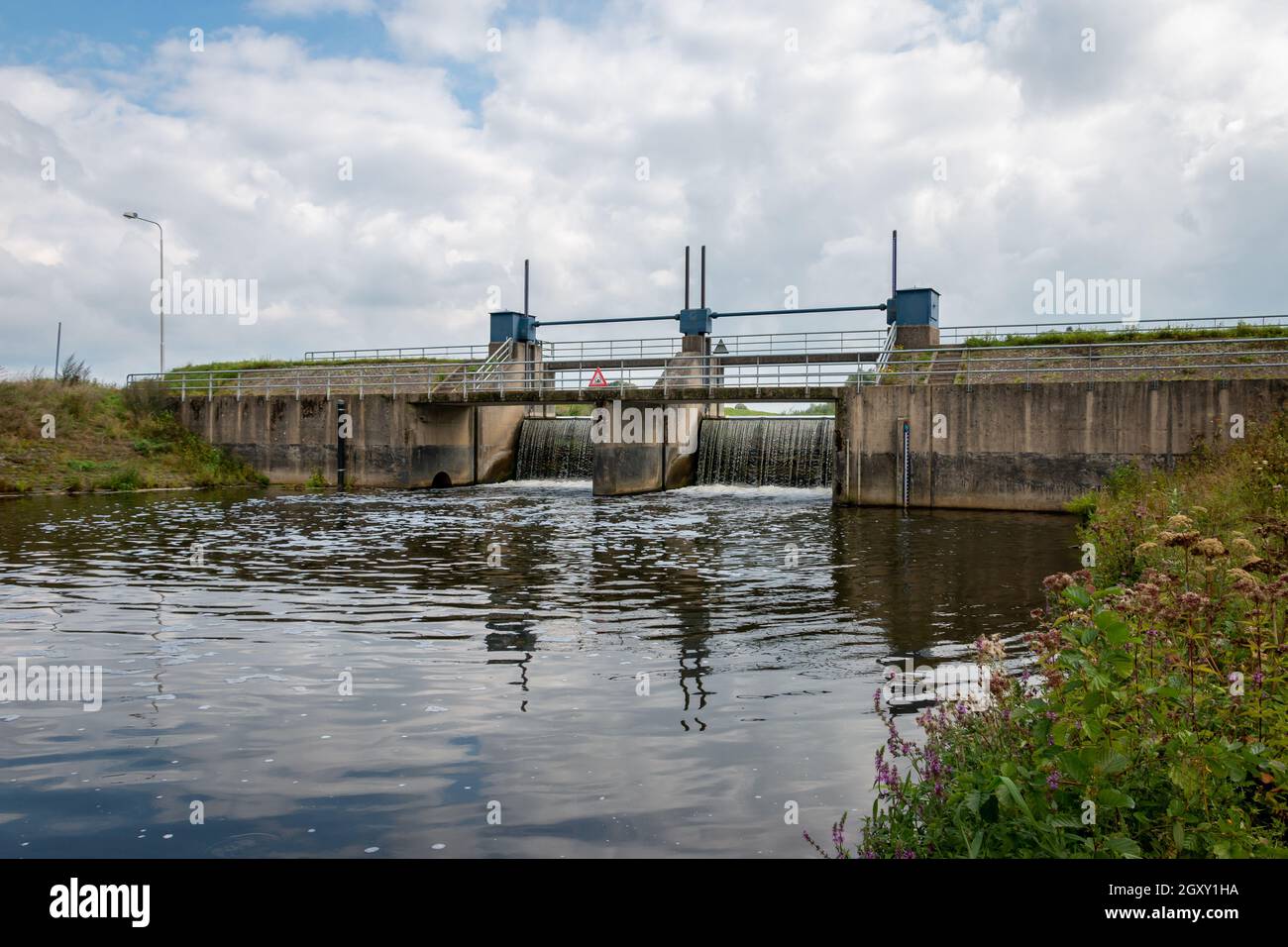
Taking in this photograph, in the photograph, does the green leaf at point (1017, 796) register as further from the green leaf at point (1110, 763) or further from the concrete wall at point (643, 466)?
the concrete wall at point (643, 466)

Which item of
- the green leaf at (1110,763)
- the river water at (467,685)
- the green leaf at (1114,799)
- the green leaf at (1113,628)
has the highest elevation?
the green leaf at (1113,628)

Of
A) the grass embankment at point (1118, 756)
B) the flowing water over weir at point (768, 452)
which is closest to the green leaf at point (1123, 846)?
the grass embankment at point (1118, 756)

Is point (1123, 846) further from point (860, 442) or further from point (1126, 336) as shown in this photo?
point (1126, 336)

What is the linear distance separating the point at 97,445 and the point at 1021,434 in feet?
94.9

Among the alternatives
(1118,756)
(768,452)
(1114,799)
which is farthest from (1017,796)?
(768,452)

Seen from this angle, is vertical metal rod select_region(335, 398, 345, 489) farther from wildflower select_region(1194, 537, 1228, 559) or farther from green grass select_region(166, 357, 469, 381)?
wildflower select_region(1194, 537, 1228, 559)

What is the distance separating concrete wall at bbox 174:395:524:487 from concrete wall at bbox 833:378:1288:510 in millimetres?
14843

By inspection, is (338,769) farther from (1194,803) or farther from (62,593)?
(62,593)

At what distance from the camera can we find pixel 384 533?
19.7 meters

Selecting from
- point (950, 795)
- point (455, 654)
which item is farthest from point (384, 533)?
point (950, 795)

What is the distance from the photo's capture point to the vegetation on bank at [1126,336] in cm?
3544

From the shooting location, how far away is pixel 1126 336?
123 ft

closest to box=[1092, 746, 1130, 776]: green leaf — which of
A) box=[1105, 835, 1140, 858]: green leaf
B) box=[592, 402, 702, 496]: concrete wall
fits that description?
box=[1105, 835, 1140, 858]: green leaf

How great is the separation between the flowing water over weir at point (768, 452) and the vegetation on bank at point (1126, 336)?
23.7 ft
